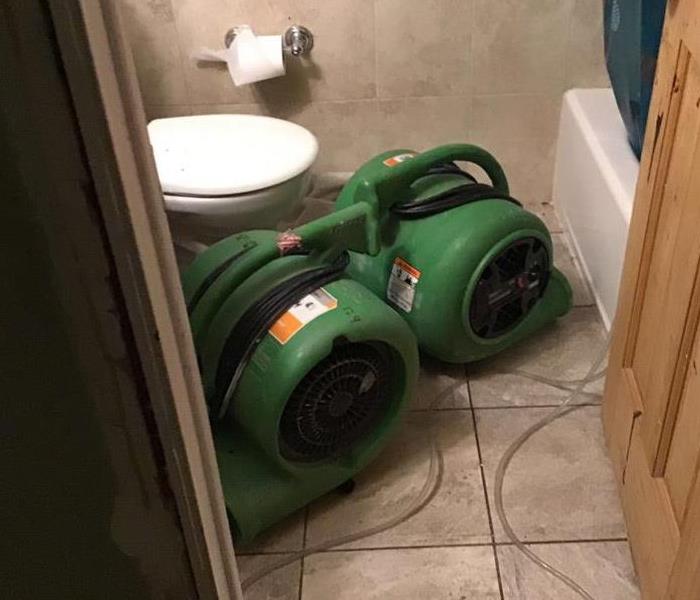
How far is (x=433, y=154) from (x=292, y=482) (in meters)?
0.70

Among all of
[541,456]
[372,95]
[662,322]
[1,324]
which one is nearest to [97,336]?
[1,324]

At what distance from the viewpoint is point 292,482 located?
1.44 m

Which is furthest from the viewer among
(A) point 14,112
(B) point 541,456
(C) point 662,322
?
(B) point 541,456

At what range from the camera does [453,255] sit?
158 cm

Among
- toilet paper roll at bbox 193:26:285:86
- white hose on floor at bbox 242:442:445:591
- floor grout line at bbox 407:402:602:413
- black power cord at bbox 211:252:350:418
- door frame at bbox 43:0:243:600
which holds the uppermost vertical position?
door frame at bbox 43:0:243:600

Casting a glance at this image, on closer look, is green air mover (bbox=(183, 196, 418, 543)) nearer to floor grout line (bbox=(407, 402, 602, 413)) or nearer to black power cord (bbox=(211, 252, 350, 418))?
black power cord (bbox=(211, 252, 350, 418))

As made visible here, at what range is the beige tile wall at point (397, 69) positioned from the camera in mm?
2041

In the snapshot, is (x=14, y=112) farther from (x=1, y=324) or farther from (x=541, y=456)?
(x=541, y=456)

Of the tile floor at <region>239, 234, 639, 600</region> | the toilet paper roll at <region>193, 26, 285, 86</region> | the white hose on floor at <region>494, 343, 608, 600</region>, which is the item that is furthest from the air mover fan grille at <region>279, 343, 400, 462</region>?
the toilet paper roll at <region>193, 26, 285, 86</region>

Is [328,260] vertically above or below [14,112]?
below

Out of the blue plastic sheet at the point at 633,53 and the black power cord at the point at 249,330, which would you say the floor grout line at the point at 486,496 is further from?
the blue plastic sheet at the point at 633,53

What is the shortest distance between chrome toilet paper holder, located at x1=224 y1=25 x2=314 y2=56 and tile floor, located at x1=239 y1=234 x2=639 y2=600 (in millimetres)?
851

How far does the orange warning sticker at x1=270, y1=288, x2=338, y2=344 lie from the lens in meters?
1.35

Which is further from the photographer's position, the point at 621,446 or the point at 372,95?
the point at 372,95
